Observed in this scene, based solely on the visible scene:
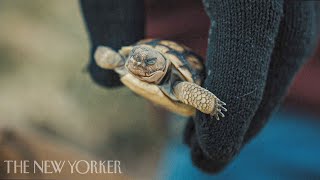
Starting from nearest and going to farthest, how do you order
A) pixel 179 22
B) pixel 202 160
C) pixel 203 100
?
1. pixel 203 100
2. pixel 202 160
3. pixel 179 22

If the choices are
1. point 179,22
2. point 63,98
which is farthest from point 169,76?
point 63,98

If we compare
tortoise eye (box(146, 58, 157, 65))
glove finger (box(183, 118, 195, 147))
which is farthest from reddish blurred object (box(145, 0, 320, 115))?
tortoise eye (box(146, 58, 157, 65))

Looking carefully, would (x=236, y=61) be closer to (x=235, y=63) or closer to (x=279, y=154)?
Answer: (x=235, y=63)

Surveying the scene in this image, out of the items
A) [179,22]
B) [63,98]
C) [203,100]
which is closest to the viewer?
[203,100]

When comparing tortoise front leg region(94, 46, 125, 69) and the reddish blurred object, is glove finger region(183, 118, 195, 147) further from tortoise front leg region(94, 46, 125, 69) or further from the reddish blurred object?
the reddish blurred object

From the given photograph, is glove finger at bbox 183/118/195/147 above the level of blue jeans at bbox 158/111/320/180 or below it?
above

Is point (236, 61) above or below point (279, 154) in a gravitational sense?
above
